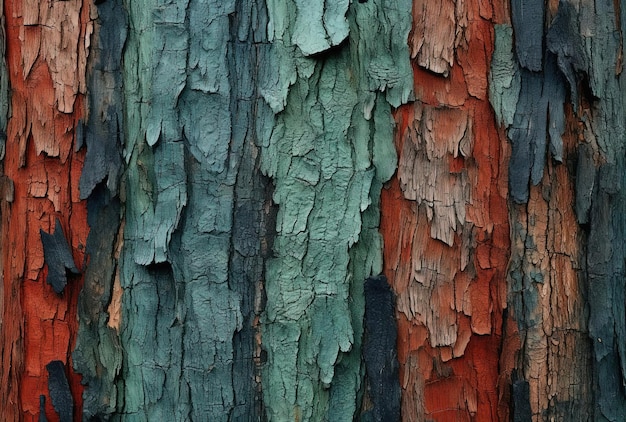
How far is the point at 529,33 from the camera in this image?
1.35 meters

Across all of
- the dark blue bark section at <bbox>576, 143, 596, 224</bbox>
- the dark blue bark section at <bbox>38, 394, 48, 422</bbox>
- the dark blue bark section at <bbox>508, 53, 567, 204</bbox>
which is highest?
the dark blue bark section at <bbox>508, 53, 567, 204</bbox>

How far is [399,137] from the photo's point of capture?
1345 mm

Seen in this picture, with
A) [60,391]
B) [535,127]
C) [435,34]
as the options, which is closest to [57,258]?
[60,391]

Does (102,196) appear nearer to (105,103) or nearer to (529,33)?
(105,103)

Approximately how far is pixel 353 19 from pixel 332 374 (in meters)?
0.72

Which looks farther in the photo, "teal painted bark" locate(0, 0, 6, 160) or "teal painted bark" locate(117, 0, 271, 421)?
"teal painted bark" locate(0, 0, 6, 160)

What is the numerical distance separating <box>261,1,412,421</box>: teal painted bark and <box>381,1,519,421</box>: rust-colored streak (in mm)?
61

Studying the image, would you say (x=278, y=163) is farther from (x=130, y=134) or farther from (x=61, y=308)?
(x=61, y=308)

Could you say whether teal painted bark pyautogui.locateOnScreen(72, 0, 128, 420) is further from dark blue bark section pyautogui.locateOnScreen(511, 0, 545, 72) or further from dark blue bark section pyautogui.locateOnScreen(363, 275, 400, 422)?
dark blue bark section pyautogui.locateOnScreen(511, 0, 545, 72)

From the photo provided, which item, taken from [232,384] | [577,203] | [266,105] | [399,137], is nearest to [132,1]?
[266,105]

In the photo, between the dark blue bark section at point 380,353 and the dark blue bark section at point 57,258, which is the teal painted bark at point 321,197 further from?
the dark blue bark section at point 57,258

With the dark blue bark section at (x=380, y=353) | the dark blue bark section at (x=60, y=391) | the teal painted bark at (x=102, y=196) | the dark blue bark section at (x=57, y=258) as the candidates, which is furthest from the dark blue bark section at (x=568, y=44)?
the dark blue bark section at (x=60, y=391)

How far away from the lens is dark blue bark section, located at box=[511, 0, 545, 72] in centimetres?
135

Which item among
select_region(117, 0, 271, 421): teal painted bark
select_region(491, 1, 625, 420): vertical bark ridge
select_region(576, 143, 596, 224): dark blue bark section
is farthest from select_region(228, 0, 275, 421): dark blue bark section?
select_region(576, 143, 596, 224): dark blue bark section
